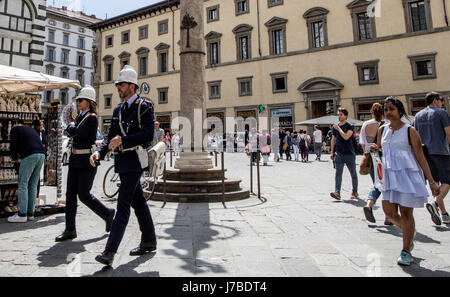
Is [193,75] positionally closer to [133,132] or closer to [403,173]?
[133,132]

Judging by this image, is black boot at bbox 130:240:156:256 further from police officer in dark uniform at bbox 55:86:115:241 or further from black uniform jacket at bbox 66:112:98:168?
black uniform jacket at bbox 66:112:98:168

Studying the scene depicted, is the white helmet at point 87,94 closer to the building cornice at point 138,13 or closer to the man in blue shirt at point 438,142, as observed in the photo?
the man in blue shirt at point 438,142

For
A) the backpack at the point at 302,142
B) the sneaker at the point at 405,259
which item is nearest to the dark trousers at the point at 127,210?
the sneaker at the point at 405,259

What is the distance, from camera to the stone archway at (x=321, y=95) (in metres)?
23.3

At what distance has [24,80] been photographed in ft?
17.3

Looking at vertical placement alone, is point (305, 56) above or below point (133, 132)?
above

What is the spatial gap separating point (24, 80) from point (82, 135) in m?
2.44

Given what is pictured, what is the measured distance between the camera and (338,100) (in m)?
23.2

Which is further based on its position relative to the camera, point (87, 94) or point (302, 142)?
point (302, 142)

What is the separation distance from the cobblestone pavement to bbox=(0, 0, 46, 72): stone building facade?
14.2 m

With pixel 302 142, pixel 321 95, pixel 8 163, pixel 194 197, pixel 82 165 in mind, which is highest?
pixel 321 95

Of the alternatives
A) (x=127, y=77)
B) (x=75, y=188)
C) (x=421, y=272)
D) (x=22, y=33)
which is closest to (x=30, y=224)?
(x=75, y=188)
